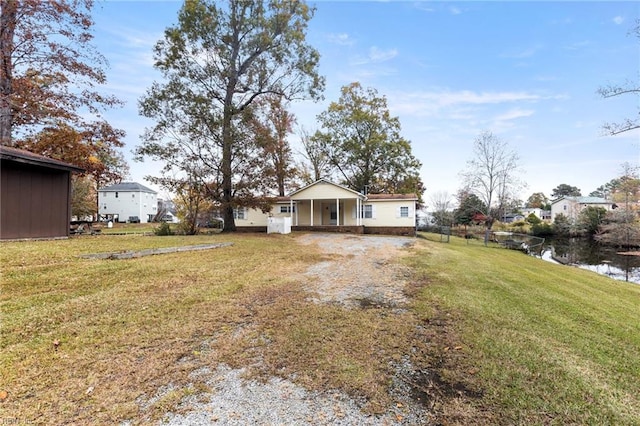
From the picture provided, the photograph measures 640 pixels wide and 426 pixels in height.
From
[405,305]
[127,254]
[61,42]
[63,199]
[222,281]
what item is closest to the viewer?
[405,305]

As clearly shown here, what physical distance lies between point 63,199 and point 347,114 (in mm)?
24228

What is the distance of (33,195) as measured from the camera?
8.70 meters

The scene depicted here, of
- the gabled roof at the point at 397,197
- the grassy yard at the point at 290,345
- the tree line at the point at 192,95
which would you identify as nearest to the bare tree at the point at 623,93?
the tree line at the point at 192,95

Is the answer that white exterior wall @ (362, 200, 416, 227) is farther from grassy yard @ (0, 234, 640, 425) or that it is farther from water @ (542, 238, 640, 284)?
grassy yard @ (0, 234, 640, 425)

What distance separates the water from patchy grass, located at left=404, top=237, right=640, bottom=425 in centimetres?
1252

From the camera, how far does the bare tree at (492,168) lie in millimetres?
21922

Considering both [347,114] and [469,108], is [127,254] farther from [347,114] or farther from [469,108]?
[347,114]

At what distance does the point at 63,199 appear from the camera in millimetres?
9508

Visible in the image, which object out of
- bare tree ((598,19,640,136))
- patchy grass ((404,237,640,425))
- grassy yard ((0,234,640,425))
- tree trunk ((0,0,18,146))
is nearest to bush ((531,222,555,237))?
bare tree ((598,19,640,136))

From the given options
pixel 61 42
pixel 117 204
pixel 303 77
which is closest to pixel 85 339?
pixel 61 42

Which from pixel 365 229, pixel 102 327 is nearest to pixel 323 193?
pixel 365 229

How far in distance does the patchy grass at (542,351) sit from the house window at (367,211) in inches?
596

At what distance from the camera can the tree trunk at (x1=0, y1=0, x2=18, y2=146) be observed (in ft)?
37.2

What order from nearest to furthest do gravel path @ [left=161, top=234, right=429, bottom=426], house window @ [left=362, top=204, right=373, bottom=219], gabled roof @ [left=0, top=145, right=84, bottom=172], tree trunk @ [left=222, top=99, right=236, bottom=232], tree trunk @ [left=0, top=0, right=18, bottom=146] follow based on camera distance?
gravel path @ [left=161, top=234, right=429, bottom=426] → gabled roof @ [left=0, top=145, right=84, bottom=172] → tree trunk @ [left=0, top=0, right=18, bottom=146] → tree trunk @ [left=222, top=99, right=236, bottom=232] → house window @ [left=362, top=204, right=373, bottom=219]
